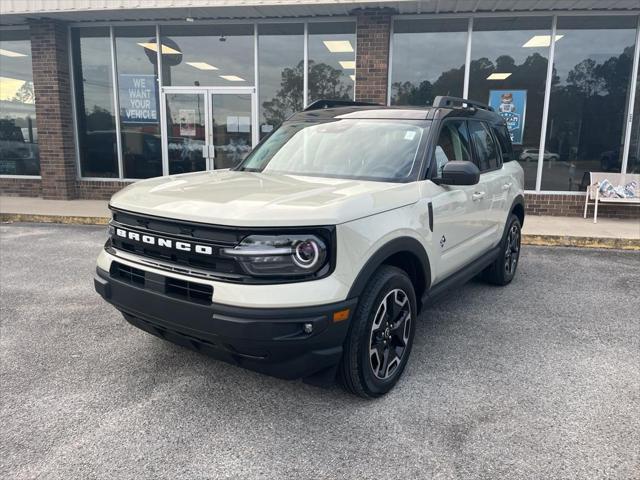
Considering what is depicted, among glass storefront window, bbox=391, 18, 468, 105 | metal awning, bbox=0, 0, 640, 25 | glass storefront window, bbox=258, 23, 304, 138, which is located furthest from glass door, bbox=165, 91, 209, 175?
glass storefront window, bbox=391, 18, 468, 105

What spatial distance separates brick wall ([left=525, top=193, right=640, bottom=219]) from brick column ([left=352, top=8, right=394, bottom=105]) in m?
3.63

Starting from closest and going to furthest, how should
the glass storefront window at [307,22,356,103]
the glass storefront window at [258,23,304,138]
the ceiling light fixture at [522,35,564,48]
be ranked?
the ceiling light fixture at [522,35,564,48]
the glass storefront window at [307,22,356,103]
the glass storefront window at [258,23,304,138]

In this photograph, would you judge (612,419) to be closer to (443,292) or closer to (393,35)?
(443,292)

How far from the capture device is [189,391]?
317 centimetres

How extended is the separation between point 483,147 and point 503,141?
0.85 metres

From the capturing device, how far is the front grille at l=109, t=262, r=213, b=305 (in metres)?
2.67

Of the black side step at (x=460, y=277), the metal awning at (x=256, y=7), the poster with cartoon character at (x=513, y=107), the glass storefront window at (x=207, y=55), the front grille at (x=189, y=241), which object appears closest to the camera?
the front grille at (x=189, y=241)

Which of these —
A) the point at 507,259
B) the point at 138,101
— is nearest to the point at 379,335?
the point at 507,259

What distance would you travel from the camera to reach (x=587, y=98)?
31.6 feet

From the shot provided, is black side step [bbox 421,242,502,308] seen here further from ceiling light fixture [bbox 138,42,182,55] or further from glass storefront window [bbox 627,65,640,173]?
ceiling light fixture [bbox 138,42,182,55]

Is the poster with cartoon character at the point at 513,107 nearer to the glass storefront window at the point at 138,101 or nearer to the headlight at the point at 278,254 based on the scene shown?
the glass storefront window at the point at 138,101

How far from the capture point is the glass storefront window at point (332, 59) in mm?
10180

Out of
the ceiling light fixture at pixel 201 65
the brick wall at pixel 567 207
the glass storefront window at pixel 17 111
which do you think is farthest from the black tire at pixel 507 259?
the glass storefront window at pixel 17 111

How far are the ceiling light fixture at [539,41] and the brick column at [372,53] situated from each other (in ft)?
8.98
